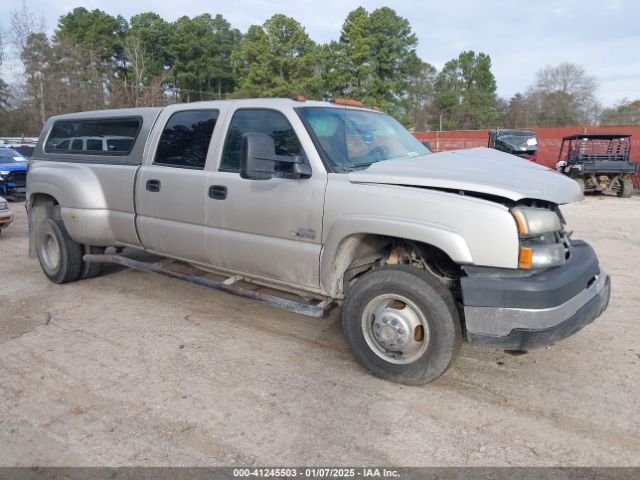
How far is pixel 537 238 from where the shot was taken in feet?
10.3

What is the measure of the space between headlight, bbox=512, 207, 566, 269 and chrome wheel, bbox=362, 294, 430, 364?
2.50 ft

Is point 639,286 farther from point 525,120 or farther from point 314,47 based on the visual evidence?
point 525,120

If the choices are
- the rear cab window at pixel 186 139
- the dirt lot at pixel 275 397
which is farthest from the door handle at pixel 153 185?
the dirt lot at pixel 275 397

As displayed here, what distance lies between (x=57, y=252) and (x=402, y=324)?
442 centimetres

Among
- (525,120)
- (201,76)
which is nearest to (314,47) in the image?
(201,76)

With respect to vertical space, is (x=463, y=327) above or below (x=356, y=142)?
below

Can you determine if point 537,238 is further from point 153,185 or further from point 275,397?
point 153,185

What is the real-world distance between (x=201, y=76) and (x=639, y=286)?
58.4 m

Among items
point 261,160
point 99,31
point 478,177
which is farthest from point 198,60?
point 478,177

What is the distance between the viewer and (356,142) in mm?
4004

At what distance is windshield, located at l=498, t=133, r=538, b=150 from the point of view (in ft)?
67.2

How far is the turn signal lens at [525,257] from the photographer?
9.69 ft

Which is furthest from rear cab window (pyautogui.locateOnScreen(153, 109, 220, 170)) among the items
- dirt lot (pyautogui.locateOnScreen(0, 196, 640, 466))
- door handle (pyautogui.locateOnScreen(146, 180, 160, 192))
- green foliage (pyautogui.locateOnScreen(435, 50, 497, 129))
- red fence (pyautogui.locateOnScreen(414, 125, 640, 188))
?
green foliage (pyautogui.locateOnScreen(435, 50, 497, 129))

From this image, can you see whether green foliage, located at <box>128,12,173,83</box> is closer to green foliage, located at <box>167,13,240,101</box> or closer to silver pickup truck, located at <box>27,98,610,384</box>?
green foliage, located at <box>167,13,240,101</box>
